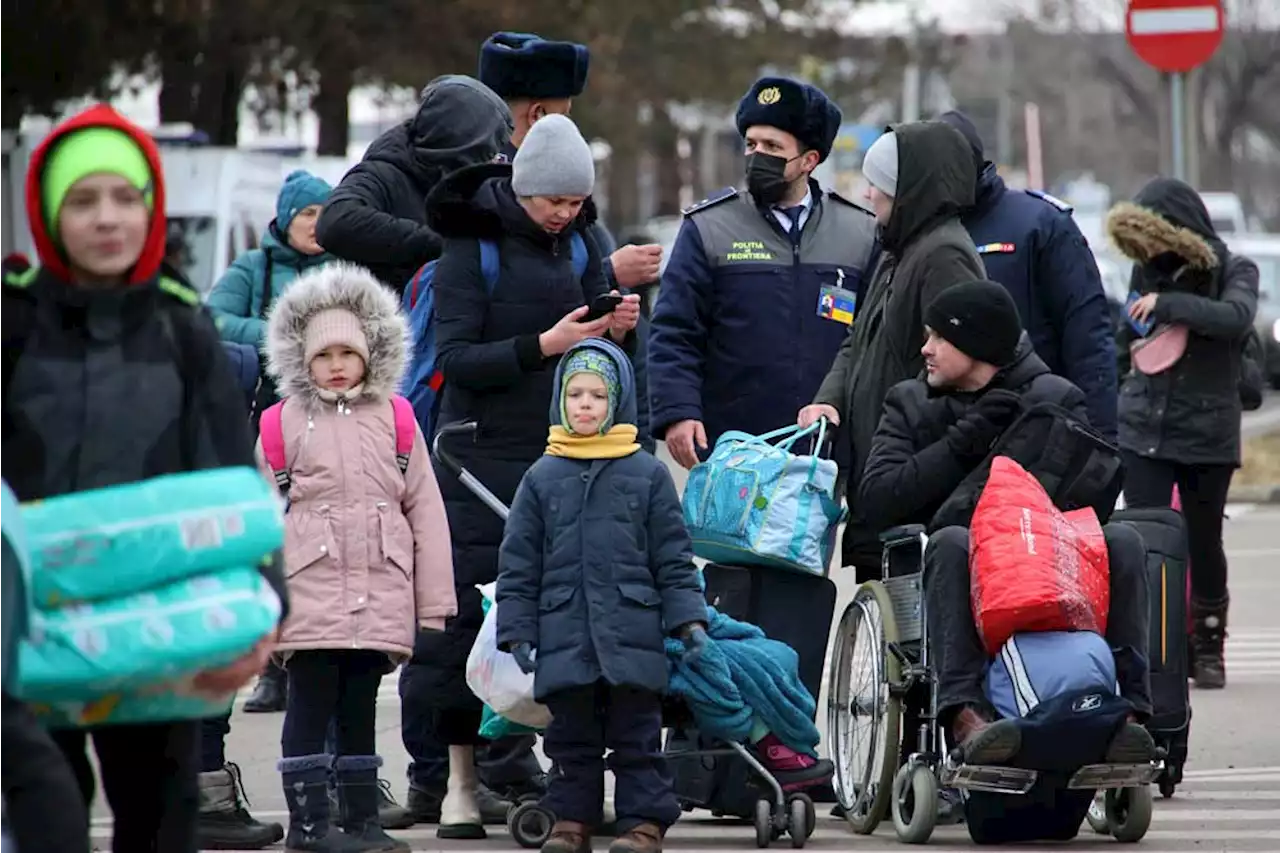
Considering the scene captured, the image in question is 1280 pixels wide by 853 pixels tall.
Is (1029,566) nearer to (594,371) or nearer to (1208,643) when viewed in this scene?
(594,371)

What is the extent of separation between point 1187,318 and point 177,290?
20.3 feet

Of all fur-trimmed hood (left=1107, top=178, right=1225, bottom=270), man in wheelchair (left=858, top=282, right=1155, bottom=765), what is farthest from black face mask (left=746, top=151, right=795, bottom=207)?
fur-trimmed hood (left=1107, top=178, right=1225, bottom=270)

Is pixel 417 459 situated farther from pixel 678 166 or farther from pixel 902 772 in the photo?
pixel 678 166

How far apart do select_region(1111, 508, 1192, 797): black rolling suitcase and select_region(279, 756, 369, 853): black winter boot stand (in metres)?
2.23

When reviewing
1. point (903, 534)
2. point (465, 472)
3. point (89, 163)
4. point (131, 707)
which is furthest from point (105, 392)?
point (903, 534)

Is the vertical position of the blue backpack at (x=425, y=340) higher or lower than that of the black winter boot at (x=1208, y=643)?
higher

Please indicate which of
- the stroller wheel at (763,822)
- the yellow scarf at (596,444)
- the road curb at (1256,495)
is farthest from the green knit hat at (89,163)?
the road curb at (1256,495)

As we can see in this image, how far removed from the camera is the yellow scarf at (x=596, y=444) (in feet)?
23.9

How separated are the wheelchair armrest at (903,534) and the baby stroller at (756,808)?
684mm

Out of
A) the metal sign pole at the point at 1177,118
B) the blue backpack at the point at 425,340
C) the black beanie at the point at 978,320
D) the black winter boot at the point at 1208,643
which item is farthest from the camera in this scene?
the metal sign pole at the point at 1177,118

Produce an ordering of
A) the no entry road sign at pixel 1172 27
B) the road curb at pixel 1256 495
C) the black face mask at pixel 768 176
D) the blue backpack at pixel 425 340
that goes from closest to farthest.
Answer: the blue backpack at pixel 425 340 < the black face mask at pixel 768 176 < the no entry road sign at pixel 1172 27 < the road curb at pixel 1256 495

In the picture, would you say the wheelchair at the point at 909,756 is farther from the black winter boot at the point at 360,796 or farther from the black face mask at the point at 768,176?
the black winter boot at the point at 360,796

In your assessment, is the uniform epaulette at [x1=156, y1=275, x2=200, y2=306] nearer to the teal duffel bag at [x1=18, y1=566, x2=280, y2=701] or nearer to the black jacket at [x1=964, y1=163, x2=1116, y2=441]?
the teal duffel bag at [x1=18, y1=566, x2=280, y2=701]

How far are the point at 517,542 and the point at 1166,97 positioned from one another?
9903mm
